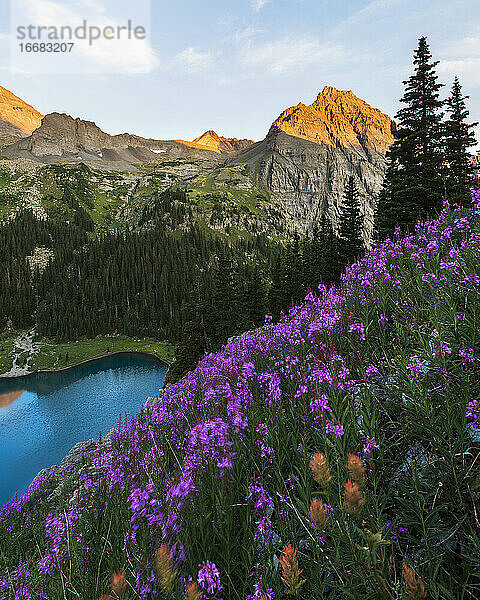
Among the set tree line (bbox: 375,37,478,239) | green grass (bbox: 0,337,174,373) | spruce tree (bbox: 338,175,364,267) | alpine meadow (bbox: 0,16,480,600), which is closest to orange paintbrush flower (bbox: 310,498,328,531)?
alpine meadow (bbox: 0,16,480,600)

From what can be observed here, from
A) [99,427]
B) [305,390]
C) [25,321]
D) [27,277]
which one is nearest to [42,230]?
[27,277]

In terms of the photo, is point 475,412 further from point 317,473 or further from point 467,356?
point 317,473

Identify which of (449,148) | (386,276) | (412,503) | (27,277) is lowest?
(27,277)

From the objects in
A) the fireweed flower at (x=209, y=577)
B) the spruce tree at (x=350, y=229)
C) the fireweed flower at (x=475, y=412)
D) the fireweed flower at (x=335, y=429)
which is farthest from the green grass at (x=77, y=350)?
the fireweed flower at (x=475, y=412)

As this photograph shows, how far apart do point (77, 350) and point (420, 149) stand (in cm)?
11756

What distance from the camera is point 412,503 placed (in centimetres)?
244

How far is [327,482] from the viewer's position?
1328 millimetres

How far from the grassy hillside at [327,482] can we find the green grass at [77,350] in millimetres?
96190

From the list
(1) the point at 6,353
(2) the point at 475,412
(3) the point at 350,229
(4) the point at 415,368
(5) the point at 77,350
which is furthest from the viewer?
(5) the point at 77,350

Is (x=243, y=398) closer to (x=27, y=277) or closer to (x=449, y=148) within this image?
(x=449, y=148)

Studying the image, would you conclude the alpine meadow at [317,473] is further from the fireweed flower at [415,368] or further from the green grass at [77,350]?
the green grass at [77,350]

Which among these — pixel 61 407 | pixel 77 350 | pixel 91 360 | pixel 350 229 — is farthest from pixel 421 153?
pixel 77 350

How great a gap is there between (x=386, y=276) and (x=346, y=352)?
6.52ft

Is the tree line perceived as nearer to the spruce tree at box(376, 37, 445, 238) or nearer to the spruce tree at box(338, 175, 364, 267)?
the spruce tree at box(376, 37, 445, 238)
